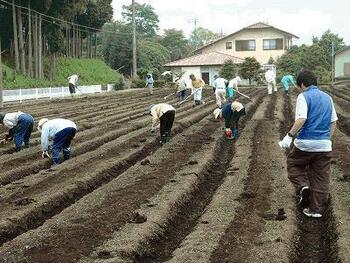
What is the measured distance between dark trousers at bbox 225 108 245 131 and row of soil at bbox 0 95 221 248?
1904 mm

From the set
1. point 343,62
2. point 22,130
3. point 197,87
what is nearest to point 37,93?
point 197,87

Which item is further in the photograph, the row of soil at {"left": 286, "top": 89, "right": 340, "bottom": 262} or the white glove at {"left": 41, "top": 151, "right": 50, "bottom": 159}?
the white glove at {"left": 41, "top": 151, "right": 50, "bottom": 159}

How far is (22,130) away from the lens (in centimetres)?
1277

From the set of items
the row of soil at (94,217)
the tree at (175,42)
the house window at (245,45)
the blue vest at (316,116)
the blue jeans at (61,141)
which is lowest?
the row of soil at (94,217)

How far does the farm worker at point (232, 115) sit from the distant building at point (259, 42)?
48137 mm

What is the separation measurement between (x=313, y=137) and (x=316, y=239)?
1301 mm

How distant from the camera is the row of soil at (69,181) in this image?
25.3 feet

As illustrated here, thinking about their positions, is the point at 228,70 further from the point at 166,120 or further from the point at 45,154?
the point at 45,154

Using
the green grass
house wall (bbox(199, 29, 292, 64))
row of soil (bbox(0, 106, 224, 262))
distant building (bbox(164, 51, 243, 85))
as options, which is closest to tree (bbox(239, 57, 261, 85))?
distant building (bbox(164, 51, 243, 85))

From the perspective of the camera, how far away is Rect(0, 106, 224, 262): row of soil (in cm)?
605

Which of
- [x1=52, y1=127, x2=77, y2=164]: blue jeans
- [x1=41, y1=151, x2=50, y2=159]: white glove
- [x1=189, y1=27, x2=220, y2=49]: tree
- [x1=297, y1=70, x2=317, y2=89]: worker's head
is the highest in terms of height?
[x1=189, y1=27, x2=220, y2=49]: tree

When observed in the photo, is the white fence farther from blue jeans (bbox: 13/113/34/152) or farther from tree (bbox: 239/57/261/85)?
blue jeans (bbox: 13/113/34/152)

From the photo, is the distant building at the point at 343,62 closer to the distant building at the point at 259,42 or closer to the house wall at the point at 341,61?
the house wall at the point at 341,61

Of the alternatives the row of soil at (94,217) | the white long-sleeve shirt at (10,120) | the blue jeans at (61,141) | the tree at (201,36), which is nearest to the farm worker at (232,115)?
the row of soil at (94,217)
